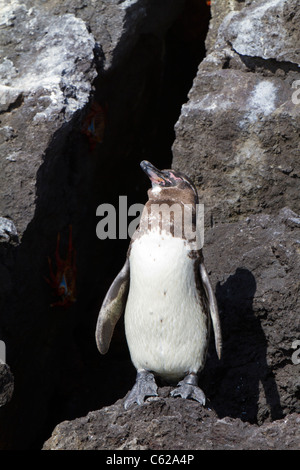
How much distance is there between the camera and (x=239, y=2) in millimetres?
4805

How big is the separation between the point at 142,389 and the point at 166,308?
1.22 ft

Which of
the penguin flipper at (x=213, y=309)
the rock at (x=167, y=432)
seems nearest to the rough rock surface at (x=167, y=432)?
the rock at (x=167, y=432)

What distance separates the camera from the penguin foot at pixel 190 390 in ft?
11.2

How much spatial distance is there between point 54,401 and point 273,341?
5.23 feet

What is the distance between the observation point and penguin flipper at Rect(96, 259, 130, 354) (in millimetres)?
3771

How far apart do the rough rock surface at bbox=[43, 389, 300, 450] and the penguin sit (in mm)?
242

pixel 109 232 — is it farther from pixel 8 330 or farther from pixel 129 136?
pixel 8 330

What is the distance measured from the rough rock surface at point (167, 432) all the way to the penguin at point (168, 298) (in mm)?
242

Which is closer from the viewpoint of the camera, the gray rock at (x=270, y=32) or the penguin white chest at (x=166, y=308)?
the penguin white chest at (x=166, y=308)

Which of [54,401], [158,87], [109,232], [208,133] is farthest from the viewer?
[158,87]

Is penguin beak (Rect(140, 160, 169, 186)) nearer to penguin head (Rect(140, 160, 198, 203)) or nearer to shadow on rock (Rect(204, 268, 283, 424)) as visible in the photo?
penguin head (Rect(140, 160, 198, 203))

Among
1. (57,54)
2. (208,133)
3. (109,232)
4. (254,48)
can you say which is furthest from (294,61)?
(109,232)

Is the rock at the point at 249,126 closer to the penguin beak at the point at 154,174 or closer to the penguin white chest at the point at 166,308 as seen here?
the penguin beak at the point at 154,174

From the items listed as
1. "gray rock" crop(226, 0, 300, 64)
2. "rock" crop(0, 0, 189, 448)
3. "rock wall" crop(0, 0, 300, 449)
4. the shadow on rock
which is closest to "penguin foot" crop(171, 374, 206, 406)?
"rock wall" crop(0, 0, 300, 449)
